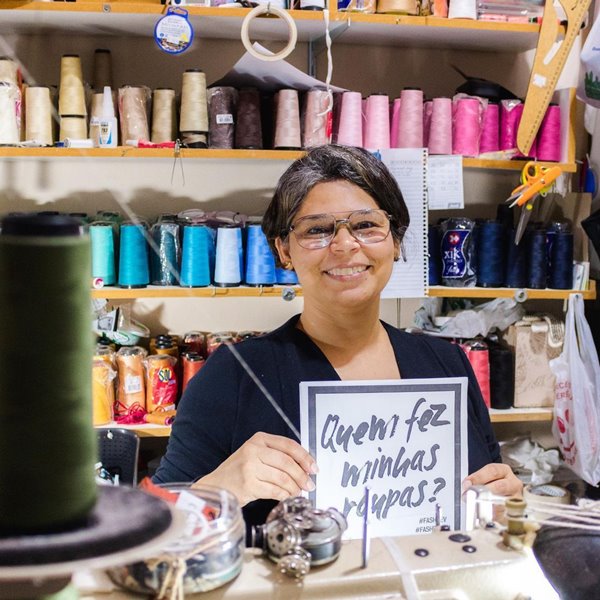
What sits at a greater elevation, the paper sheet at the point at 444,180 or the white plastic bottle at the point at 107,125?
the white plastic bottle at the point at 107,125

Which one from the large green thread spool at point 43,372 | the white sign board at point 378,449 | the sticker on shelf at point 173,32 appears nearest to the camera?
the large green thread spool at point 43,372

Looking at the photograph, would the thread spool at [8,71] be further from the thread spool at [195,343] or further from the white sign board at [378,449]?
the white sign board at [378,449]

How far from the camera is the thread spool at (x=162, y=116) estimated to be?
7.72 ft

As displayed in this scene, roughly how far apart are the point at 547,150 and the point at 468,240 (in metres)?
0.41

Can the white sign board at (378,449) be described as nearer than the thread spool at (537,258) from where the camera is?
Yes

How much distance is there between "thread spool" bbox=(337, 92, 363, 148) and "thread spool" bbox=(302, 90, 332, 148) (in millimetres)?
47

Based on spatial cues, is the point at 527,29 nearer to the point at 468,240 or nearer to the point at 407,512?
the point at 468,240

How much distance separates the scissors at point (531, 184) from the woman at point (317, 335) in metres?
1.17

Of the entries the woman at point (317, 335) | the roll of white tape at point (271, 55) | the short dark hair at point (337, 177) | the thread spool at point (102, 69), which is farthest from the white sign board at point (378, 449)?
the thread spool at point (102, 69)

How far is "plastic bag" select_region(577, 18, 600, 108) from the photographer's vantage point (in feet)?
7.82

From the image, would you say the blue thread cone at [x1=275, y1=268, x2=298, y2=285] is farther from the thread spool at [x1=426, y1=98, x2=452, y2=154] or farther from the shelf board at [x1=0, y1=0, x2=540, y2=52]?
the shelf board at [x1=0, y1=0, x2=540, y2=52]

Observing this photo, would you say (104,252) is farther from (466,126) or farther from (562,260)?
(562,260)

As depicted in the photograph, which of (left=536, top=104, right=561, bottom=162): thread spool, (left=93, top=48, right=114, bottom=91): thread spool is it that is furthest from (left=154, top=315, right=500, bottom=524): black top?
(left=93, top=48, right=114, bottom=91): thread spool

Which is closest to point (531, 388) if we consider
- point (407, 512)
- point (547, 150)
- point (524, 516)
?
point (547, 150)
